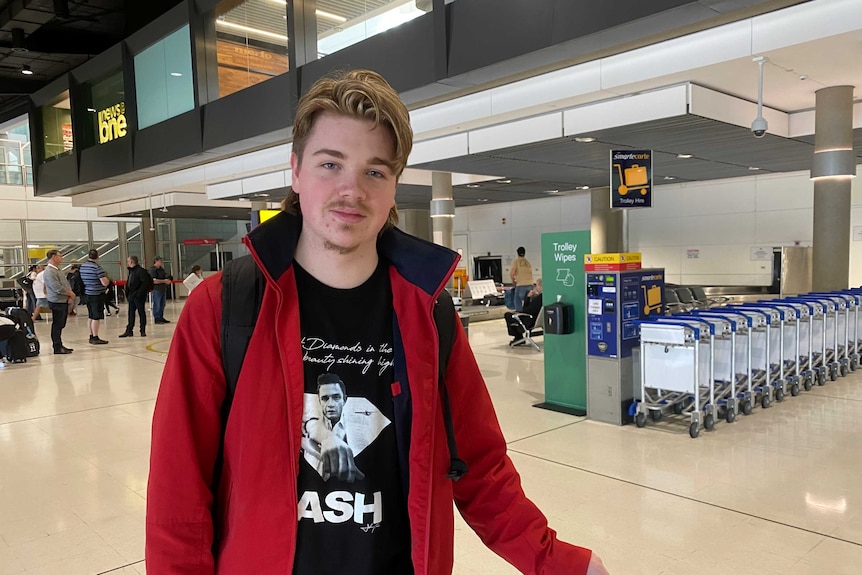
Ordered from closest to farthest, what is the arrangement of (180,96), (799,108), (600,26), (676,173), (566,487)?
(566,487) → (600,26) → (799,108) → (180,96) → (676,173)

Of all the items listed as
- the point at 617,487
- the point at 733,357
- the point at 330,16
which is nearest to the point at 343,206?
the point at 617,487

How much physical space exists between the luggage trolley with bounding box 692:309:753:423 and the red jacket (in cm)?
526

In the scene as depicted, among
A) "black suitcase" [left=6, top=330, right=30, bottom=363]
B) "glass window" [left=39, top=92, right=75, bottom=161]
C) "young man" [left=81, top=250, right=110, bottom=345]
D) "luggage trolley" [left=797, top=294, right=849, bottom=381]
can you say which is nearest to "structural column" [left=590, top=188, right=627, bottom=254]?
"luggage trolley" [left=797, top=294, right=849, bottom=381]

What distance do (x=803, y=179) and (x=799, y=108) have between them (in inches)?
279

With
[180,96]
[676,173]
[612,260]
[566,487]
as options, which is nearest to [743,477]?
[566,487]


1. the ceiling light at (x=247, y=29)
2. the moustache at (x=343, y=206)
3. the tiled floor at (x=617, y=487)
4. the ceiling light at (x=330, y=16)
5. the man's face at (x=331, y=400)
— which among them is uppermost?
the ceiling light at (x=247, y=29)

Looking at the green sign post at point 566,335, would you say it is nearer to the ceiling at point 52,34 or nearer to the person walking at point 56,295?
the person walking at point 56,295

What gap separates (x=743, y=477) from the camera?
14.9ft

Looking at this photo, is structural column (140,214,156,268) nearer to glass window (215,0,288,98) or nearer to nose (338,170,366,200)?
glass window (215,0,288,98)

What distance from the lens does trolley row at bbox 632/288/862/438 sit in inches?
225

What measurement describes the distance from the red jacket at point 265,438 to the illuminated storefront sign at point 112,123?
17864 millimetres

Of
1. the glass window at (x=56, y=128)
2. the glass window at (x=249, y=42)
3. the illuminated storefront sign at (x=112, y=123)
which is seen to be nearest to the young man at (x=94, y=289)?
the glass window at (x=249, y=42)

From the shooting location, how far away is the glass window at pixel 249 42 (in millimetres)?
12344

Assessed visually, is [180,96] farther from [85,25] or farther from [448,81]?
[448,81]
